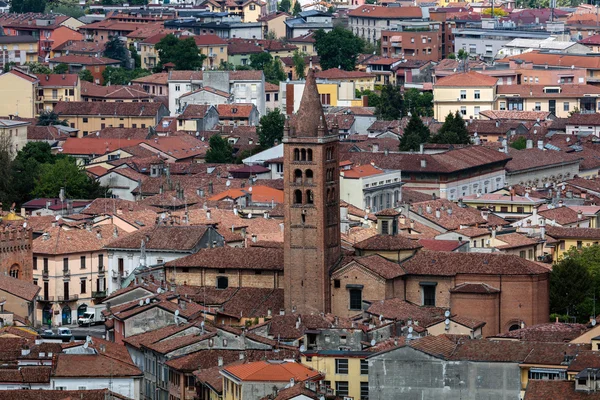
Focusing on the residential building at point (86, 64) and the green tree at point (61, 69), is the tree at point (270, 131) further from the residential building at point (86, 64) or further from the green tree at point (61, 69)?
the residential building at point (86, 64)

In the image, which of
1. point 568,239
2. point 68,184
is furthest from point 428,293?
point 68,184

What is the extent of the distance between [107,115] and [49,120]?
3746mm

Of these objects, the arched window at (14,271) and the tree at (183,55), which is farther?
the tree at (183,55)

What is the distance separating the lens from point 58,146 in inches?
5969

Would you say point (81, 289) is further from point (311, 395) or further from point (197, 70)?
point (197, 70)

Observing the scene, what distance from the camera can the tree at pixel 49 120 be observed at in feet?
536

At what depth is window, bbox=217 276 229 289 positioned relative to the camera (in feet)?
322

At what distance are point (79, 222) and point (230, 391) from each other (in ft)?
129

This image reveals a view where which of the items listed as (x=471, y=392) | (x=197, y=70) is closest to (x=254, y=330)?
(x=471, y=392)

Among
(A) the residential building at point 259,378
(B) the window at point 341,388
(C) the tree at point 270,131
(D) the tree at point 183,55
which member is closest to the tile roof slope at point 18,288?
(B) the window at point 341,388

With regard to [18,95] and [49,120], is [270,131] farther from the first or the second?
[18,95]

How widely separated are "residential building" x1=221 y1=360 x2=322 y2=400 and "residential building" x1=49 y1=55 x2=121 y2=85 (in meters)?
113

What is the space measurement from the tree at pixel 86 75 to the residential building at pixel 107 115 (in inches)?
723

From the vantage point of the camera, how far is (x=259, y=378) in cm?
7531
